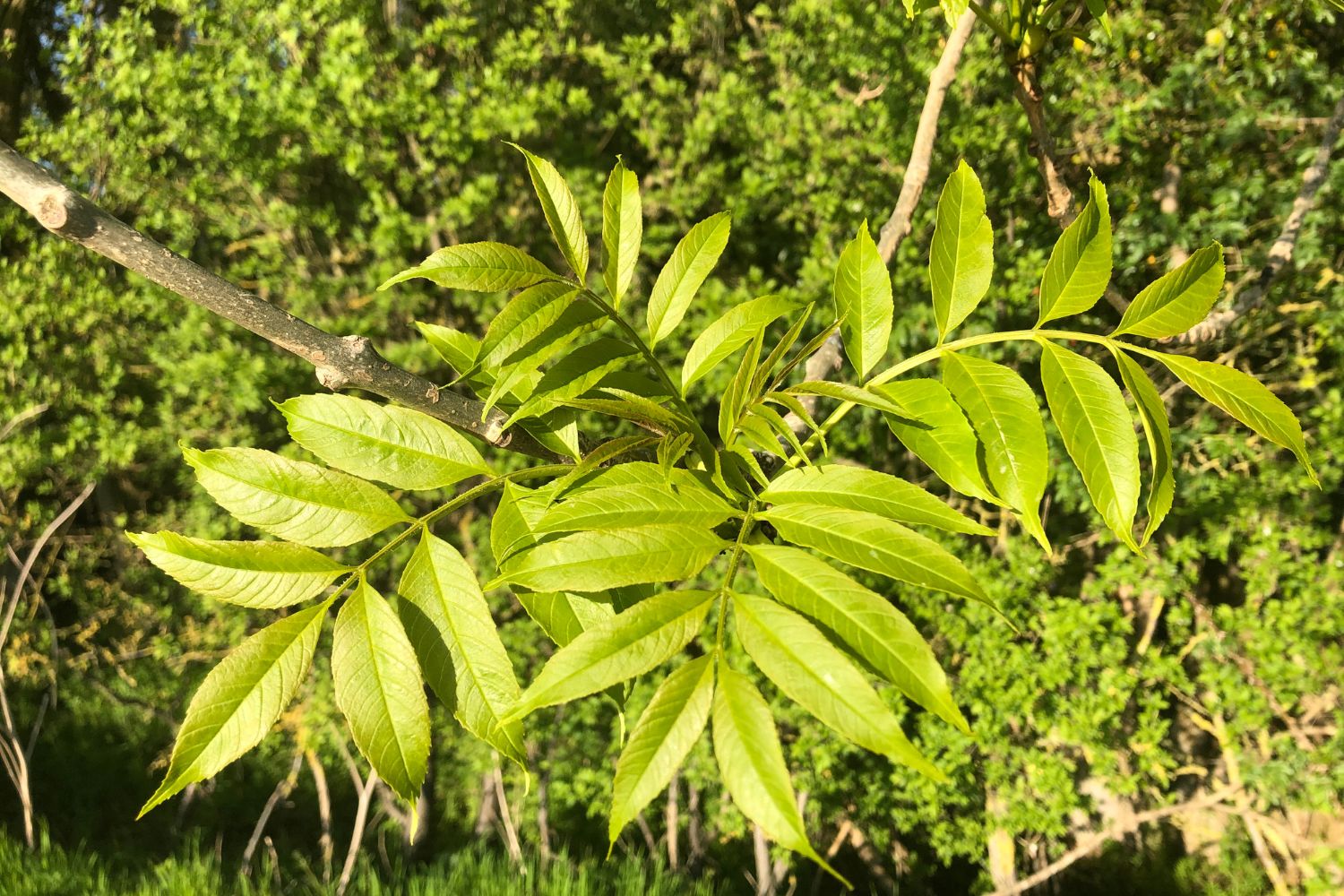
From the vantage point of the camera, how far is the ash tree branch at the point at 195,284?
671mm

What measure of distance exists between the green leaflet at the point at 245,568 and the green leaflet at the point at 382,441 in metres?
0.11

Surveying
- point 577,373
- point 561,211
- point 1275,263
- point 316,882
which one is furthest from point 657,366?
point 316,882

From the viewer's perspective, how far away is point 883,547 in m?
0.72

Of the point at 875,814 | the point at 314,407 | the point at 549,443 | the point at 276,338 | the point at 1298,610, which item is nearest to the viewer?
the point at 276,338

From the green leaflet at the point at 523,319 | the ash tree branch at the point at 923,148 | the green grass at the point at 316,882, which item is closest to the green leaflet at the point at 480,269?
the green leaflet at the point at 523,319

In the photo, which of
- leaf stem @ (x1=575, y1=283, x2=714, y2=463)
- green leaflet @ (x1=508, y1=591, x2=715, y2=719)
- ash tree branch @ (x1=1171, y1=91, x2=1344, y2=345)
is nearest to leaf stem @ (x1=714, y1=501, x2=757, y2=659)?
green leaflet @ (x1=508, y1=591, x2=715, y2=719)

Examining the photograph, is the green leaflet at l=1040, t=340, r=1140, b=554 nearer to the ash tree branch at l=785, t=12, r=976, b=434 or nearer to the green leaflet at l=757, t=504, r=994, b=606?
the green leaflet at l=757, t=504, r=994, b=606

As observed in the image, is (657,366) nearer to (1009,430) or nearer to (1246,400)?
(1009,430)

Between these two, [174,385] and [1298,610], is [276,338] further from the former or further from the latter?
[1298,610]

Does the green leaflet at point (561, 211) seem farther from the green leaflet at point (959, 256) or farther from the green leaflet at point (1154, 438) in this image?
the green leaflet at point (1154, 438)

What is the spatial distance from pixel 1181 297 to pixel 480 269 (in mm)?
774

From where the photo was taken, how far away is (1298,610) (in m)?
4.38

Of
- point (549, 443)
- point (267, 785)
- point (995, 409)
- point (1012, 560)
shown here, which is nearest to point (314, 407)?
point (549, 443)

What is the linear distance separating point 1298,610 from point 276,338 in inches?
206
